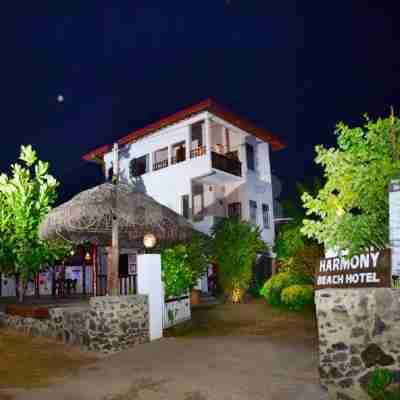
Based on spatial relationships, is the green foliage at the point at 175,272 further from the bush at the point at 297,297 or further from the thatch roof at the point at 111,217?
the bush at the point at 297,297

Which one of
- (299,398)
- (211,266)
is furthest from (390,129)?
(211,266)

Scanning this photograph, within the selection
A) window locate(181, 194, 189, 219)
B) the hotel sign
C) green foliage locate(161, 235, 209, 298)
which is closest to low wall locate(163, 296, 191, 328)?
green foliage locate(161, 235, 209, 298)

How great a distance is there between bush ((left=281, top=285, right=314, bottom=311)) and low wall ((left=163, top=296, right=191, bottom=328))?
4.12 meters

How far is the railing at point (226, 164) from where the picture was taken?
2183 centimetres

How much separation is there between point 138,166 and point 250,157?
268 inches

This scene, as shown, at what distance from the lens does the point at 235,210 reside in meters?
23.9

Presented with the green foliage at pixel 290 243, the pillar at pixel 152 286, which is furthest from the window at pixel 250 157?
the pillar at pixel 152 286

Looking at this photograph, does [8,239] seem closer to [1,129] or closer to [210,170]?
[210,170]

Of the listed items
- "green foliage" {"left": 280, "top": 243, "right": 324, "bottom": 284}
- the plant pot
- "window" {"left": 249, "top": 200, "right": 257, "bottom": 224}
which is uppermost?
"window" {"left": 249, "top": 200, "right": 257, "bottom": 224}

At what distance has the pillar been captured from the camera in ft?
37.7

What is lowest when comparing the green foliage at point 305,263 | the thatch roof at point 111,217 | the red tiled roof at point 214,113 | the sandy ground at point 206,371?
the sandy ground at point 206,371

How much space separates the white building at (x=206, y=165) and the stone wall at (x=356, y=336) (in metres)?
15.1

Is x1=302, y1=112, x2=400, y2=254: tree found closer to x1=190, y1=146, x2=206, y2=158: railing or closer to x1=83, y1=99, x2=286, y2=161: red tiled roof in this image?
x1=83, y1=99, x2=286, y2=161: red tiled roof

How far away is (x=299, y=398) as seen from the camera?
6648mm
